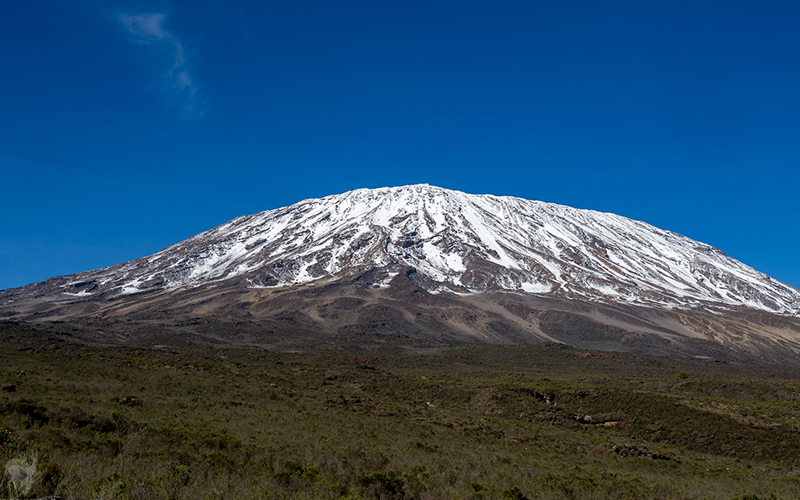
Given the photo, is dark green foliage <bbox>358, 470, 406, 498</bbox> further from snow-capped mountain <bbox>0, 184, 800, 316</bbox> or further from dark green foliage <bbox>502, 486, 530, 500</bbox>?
snow-capped mountain <bbox>0, 184, 800, 316</bbox>

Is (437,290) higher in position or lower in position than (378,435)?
higher

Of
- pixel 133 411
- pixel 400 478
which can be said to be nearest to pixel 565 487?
pixel 400 478

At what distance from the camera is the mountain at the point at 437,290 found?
114812 mm

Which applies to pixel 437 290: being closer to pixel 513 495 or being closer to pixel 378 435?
pixel 378 435

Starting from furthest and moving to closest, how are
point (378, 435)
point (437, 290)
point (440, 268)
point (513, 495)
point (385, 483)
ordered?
point (440, 268), point (437, 290), point (378, 435), point (513, 495), point (385, 483)

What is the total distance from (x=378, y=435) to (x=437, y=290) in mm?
128032

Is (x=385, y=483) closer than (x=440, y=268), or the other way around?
(x=385, y=483)

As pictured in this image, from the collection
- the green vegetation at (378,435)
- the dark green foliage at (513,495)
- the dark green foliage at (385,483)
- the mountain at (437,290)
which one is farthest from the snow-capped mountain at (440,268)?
the dark green foliage at (385,483)

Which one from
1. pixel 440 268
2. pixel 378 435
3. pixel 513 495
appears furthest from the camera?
pixel 440 268

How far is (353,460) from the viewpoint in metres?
14.9

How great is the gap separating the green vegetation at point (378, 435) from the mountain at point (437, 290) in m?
69.7

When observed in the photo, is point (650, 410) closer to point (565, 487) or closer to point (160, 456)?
point (565, 487)

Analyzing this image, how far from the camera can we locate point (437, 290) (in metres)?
148

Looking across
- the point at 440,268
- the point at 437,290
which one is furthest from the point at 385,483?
the point at 440,268
